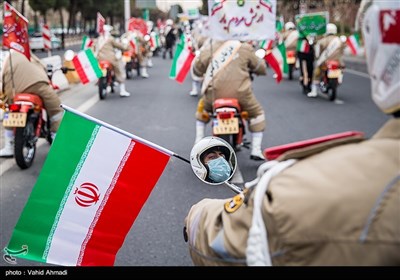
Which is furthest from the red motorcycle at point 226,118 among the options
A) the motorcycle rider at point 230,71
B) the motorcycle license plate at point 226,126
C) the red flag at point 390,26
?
the red flag at point 390,26

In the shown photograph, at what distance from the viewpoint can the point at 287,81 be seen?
1688 cm

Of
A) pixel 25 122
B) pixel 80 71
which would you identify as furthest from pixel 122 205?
pixel 80 71

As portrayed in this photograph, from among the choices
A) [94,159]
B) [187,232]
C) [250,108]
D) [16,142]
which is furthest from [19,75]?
[187,232]

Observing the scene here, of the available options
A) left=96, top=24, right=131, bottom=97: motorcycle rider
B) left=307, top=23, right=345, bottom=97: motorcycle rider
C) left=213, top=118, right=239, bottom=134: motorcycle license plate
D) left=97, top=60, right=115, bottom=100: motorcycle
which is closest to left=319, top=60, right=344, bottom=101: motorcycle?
left=307, top=23, right=345, bottom=97: motorcycle rider

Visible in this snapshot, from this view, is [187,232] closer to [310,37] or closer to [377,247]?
[377,247]

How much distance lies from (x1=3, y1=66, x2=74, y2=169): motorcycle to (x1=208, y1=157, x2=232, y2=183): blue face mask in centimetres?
472

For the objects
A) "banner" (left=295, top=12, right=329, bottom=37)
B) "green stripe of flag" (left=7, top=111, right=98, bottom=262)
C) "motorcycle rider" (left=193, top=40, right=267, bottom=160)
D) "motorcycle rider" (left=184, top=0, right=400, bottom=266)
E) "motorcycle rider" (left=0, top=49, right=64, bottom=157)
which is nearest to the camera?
"motorcycle rider" (left=184, top=0, right=400, bottom=266)

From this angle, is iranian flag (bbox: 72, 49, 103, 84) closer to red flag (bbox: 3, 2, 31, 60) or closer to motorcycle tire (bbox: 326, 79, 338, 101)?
red flag (bbox: 3, 2, 31, 60)

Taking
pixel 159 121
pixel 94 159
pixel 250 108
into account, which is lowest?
pixel 159 121

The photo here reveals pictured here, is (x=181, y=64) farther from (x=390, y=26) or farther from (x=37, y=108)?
(x=390, y=26)

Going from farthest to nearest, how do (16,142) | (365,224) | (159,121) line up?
(159,121) → (16,142) → (365,224)

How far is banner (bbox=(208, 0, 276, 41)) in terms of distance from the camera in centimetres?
638

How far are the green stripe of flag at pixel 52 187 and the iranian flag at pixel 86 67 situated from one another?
716 cm
